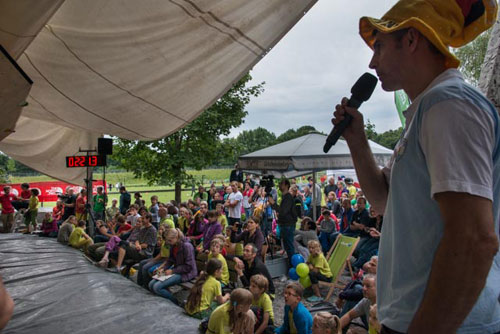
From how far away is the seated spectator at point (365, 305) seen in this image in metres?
4.00

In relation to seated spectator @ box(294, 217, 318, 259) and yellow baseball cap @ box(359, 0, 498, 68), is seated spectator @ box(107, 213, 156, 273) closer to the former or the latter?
seated spectator @ box(294, 217, 318, 259)

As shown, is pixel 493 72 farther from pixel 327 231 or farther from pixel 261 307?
pixel 327 231

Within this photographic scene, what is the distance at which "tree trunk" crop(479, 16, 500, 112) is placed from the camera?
1391 millimetres

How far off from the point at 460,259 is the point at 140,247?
823 cm

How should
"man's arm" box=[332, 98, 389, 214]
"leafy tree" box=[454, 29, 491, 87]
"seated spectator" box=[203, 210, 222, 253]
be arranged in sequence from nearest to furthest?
"man's arm" box=[332, 98, 389, 214] < "seated spectator" box=[203, 210, 222, 253] < "leafy tree" box=[454, 29, 491, 87]

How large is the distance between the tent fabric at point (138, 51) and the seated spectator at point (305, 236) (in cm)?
451

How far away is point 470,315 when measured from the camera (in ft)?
2.47

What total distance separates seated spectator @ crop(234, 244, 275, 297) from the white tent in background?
2712mm

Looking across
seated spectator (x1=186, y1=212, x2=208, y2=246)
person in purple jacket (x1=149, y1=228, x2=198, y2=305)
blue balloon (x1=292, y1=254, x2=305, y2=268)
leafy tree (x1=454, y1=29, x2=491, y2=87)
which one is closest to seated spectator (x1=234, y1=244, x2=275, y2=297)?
person in purple jacket (x1=149, y1=228, x2=198, y2=305)

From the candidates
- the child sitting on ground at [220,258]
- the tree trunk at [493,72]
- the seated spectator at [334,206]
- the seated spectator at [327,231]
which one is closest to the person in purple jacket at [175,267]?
the child sitting on ground at [220,258]

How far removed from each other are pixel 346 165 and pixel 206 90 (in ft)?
17.4

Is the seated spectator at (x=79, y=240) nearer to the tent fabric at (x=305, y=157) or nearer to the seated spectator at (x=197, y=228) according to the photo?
the seated spectator at (x=197, y=228)

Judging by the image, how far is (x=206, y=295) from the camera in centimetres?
504

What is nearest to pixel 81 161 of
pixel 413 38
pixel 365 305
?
pixel 365 305
